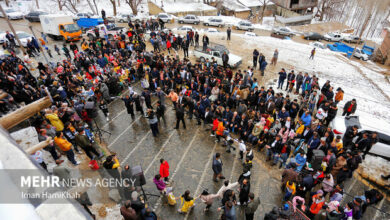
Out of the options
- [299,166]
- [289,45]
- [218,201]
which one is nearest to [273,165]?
[299,166]

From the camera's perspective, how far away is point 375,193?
272 inches

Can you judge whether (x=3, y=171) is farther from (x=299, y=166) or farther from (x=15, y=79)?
(x=15, y=79)

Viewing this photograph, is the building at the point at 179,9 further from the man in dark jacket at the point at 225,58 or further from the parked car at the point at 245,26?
the man in dark jacket at the point at 225,58

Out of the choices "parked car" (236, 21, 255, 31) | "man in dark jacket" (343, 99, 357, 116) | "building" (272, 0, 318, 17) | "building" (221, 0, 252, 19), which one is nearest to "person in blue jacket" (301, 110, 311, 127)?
"man in dark jacket" (343, 99, 357, 116)

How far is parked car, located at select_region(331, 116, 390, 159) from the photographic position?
9.58 metres

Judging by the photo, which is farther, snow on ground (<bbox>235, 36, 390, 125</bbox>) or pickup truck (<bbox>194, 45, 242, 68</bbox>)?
pickup truck (<bbox>194, 45, 242, 68</bbox>)

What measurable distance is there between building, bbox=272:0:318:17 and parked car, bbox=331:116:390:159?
139ft

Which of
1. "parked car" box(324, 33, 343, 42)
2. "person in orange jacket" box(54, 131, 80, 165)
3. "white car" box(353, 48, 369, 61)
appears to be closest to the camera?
"person in orange jacket" box(54, 131, 80, 165)

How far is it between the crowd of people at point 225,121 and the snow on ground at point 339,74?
3.98 metres

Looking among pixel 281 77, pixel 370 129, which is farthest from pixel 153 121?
pixel 370 129

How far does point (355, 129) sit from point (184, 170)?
7.70 m

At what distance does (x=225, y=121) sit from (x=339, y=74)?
14.3 metres

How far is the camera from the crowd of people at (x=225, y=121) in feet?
22.0

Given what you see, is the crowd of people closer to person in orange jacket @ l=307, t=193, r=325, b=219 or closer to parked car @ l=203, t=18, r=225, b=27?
person in orange jacket @ l=307, t=193, r=325, b=219
